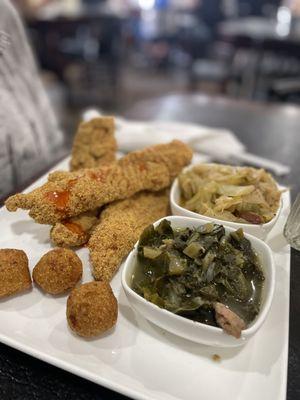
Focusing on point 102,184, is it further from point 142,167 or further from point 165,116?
point 165,116

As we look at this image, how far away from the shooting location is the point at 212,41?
833 centimetres

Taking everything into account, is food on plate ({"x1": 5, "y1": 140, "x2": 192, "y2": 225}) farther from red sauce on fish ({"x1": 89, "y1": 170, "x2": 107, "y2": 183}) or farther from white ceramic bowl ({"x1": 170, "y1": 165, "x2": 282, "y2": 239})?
white ceramic bowl ({"x1": 170, "y1": 165, "x2": 282, "y2": 239})

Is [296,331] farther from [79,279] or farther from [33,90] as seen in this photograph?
[33,90]

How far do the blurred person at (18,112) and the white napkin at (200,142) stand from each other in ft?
0.86

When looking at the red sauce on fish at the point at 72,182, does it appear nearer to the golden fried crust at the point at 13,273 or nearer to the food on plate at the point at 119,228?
the food on plate at the point at 119,228

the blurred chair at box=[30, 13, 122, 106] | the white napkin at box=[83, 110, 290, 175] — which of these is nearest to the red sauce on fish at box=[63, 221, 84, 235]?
the white napkin at box=[83, 110, 290, 175]

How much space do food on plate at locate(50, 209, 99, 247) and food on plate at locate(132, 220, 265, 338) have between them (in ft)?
0.74

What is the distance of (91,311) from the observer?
86 cm

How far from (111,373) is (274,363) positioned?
363 millimetres

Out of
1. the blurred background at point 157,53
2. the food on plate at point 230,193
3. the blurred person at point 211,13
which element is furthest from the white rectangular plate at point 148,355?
the blurred person at point 211,13

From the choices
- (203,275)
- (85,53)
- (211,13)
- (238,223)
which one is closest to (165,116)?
(238,223)

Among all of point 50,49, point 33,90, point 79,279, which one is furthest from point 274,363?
point 50,49

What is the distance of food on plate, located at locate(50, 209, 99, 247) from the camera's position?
1129 mm

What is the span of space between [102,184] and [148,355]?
58 centimetres
